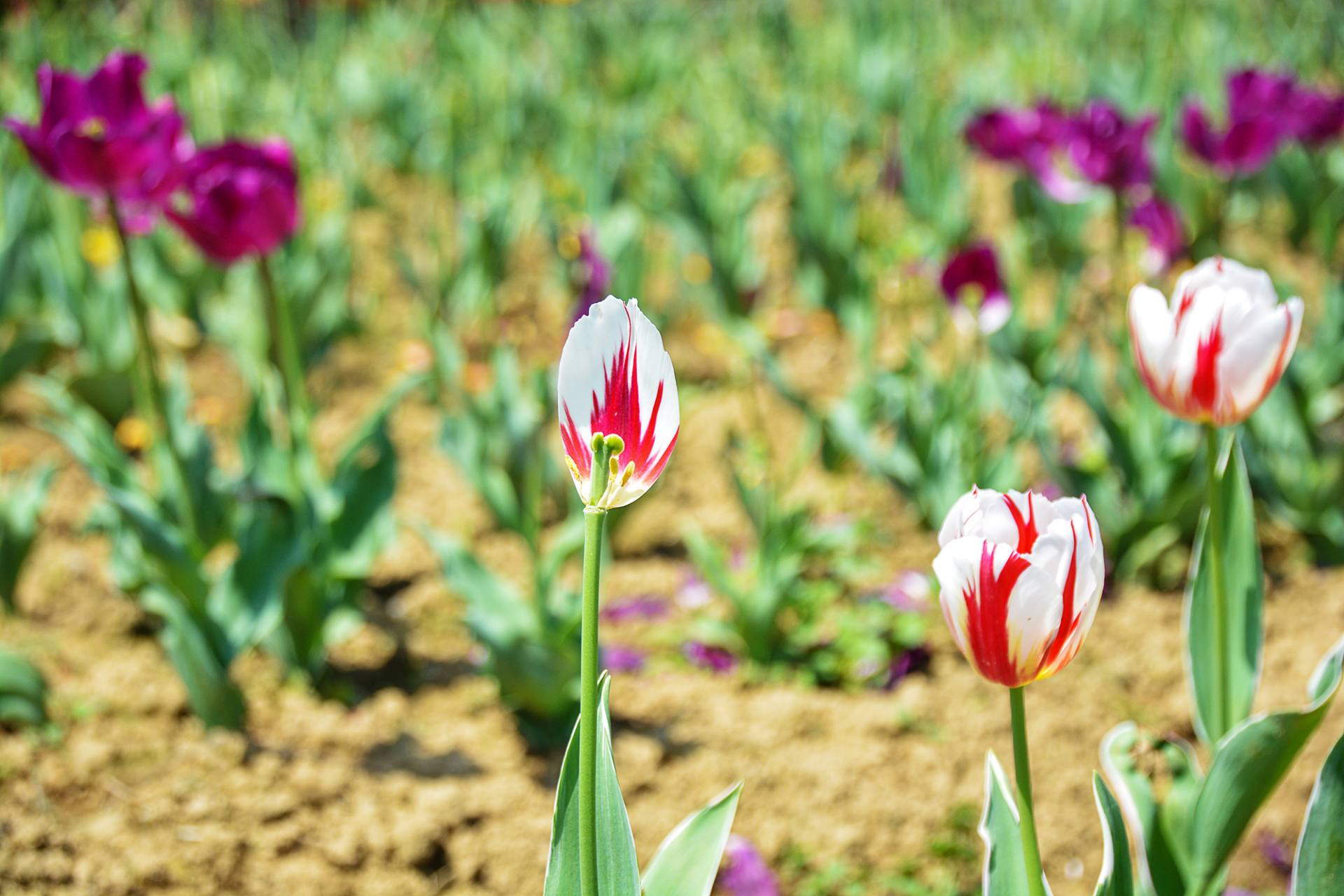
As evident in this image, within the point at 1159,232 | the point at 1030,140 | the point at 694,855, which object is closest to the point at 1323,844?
the point at 694,855

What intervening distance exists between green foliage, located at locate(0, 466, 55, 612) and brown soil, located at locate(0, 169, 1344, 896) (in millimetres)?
91

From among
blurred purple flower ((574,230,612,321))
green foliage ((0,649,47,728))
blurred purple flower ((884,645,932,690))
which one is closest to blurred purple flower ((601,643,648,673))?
blurred purple flower ((884,645,932,690))

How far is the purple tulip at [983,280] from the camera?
7.95 ft

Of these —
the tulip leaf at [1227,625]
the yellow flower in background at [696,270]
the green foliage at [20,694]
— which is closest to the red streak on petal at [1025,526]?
the tulip leaf at [1227,625]

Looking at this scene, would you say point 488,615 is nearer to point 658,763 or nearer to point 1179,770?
point 658,763

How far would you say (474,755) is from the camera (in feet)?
6.34

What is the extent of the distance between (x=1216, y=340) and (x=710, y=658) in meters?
1.18

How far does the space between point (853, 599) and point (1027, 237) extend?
1794 mm

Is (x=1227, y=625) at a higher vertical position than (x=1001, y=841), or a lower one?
higher

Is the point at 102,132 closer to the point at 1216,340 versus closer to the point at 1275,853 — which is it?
the point at 1216,340

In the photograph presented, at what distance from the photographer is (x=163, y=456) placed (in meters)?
2.11

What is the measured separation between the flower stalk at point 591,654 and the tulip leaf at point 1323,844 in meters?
0.60

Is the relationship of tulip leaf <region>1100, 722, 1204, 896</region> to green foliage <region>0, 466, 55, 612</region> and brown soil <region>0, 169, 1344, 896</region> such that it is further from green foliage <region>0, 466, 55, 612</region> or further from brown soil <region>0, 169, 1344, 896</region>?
green foliage <region>0, 466, 55, 612</region>

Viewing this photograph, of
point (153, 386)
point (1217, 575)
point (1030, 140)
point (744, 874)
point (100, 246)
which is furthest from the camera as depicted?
point (100, 246)
